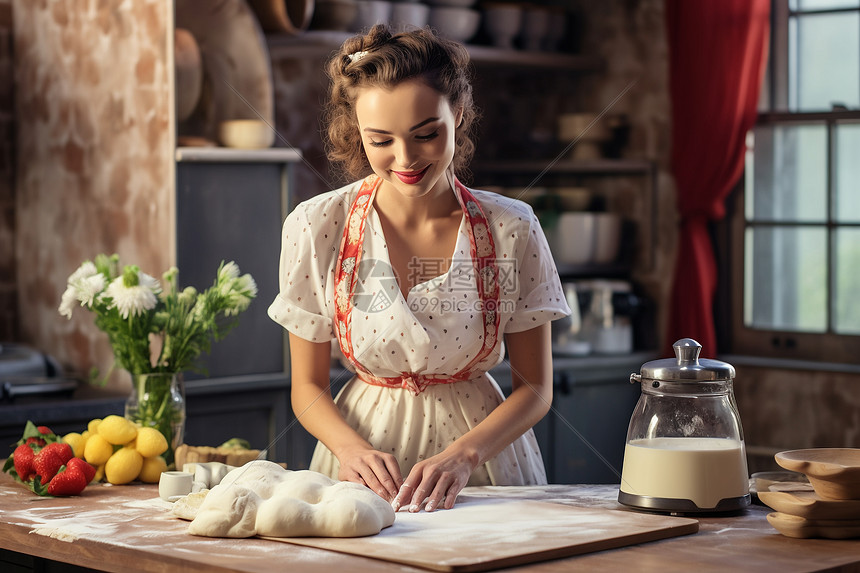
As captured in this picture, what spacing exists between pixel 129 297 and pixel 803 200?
2647mm

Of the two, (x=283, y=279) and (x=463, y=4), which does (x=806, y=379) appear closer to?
(x=463, y=4)

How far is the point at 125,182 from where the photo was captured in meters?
3.11

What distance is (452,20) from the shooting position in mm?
3936

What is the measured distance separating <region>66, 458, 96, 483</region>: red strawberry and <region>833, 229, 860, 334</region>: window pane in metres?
2.76

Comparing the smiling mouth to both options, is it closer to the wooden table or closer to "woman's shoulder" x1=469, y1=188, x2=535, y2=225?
"woman's shoulder" x1=469, y1=188, x2=535, y2=225

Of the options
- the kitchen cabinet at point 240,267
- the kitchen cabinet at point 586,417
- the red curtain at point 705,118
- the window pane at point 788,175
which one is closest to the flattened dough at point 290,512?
the kitchen cabinet at point 240,267

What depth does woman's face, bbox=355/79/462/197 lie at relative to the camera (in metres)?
1.78

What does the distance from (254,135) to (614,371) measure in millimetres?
1567

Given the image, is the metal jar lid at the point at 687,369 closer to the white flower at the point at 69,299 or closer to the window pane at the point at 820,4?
the white flower at the point at 69,299

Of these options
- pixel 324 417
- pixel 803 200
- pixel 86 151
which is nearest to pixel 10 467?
pixel 324 417

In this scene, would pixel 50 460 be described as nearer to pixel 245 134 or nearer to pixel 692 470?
pixel 692 470

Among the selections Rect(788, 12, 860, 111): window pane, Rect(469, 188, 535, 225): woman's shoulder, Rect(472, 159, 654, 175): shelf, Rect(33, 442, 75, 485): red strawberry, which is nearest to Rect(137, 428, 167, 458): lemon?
Rect(33, 442, 75, 485): red strawberry

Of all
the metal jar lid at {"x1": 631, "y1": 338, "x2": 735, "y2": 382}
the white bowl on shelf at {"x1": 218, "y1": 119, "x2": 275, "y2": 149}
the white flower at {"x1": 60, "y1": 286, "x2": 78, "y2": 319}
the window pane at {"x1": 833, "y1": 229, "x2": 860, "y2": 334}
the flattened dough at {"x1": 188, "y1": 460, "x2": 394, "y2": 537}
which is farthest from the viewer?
the window pane at {"x1": 833, "y1": 229, "x2": 860, "y2": 334}

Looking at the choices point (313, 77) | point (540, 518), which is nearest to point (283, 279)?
point (540, 518)
